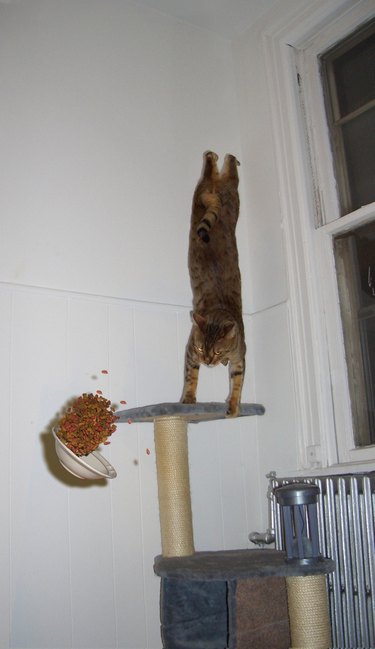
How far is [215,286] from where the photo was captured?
2168 millimetres

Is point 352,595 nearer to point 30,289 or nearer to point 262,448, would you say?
point 262,448

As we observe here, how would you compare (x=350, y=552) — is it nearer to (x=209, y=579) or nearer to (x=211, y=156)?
(x=209, y=579)

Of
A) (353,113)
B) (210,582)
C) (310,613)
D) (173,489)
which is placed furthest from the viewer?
(353,113)

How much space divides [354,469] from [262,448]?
1.44ft

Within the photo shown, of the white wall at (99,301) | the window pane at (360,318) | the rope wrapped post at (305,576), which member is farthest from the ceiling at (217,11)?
the rope wrapped post at (305,576)

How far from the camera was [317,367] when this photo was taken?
2.22m

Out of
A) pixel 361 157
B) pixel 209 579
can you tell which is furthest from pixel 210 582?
pixel 361 157

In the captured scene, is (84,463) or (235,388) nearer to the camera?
(84,463)

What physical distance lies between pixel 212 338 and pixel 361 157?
935mm

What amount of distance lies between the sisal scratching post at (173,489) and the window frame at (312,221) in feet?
1.64

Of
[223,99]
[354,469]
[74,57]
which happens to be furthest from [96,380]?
[223,99]

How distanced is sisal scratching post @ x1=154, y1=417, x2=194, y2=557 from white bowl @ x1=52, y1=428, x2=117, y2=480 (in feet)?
0.61

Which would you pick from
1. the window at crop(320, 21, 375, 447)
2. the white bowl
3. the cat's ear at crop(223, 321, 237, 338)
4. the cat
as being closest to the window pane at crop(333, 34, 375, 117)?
the window at crop(320, 21, 375, 447)

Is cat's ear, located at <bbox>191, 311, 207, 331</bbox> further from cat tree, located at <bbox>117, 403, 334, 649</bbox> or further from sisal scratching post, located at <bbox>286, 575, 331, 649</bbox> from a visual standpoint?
sisal scratching post, located at <bbox>286, 575, 331, 649</bbox>
